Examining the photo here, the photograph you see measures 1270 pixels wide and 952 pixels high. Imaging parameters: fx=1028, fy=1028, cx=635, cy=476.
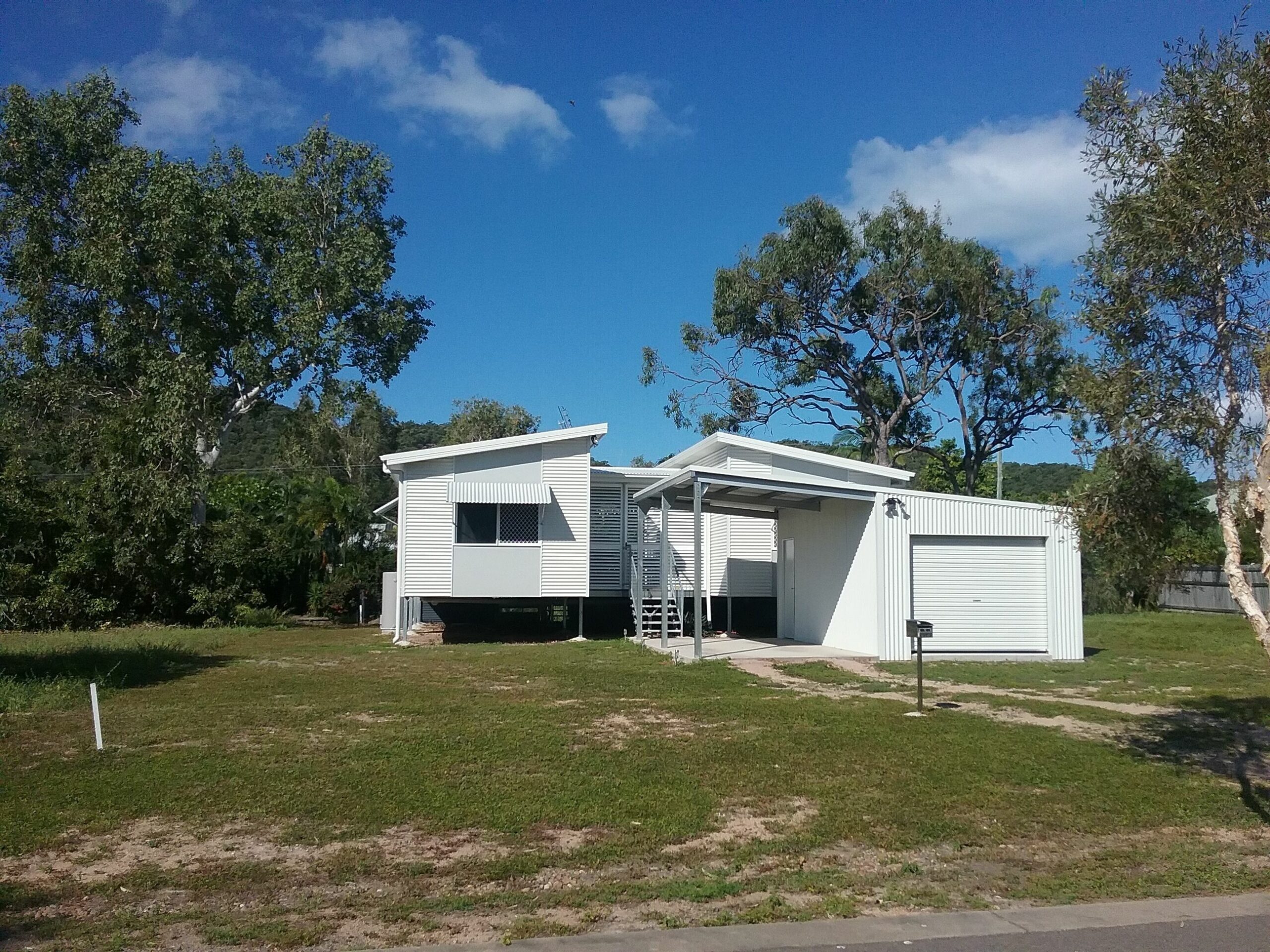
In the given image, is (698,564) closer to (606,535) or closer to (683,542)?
(683,542)

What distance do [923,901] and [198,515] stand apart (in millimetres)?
25522

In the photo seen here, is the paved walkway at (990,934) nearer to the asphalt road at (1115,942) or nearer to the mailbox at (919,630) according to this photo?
the asphalt road at (1115,942)

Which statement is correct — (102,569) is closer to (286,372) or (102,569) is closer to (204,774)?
(286,372)

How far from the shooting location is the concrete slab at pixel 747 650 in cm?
1805

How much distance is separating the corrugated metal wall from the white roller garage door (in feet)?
0.58

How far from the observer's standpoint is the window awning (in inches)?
851

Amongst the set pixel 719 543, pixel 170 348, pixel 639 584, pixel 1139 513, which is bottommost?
pixel 639 584

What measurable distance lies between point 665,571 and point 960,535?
605 centimetres

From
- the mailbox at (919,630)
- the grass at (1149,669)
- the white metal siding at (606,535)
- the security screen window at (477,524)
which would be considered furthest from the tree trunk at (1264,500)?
the white metal siding at (606,535)

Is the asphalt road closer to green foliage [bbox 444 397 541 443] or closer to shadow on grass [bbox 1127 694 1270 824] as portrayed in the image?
shadow on grass [bbox 1127 694 1270 824]

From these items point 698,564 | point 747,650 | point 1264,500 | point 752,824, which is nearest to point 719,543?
point 747,650

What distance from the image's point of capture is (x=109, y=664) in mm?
15336

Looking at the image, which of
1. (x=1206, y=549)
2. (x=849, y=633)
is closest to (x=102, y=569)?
(x=849, y=633)

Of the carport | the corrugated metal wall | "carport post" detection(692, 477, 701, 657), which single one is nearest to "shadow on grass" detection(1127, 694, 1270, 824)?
the corrugated metal wall
